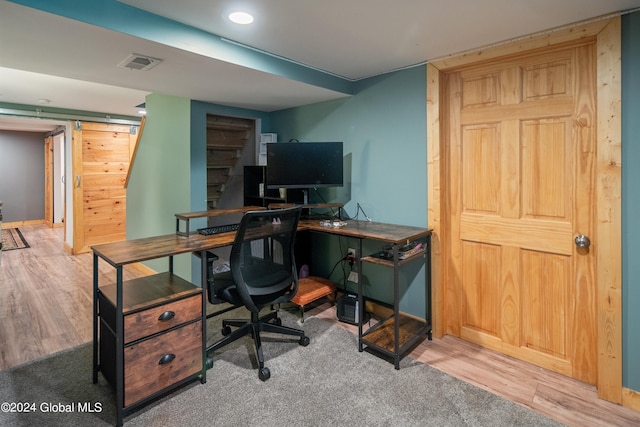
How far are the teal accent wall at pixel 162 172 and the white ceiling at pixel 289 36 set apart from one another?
589 millimetres

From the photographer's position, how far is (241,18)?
6.23ft

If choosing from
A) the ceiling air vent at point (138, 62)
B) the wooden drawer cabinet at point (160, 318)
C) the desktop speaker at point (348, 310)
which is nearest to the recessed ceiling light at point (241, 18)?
the ceiling air vent at point (138, 62)

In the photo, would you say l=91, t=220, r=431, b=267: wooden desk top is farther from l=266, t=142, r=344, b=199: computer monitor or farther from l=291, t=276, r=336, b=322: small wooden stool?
l=291, t=276, r=336, b=322: small wooden stool

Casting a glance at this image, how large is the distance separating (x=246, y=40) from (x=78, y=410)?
231cm

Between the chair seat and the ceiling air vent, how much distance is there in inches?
75.7

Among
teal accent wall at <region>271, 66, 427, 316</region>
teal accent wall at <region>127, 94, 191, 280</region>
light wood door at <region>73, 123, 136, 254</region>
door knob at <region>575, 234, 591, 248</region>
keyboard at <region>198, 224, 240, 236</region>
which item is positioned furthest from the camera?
light wood door at <region>73, 123, 136, 254</region>

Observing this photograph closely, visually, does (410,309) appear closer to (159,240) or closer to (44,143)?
(159,240)

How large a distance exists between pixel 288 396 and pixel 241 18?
2.11m

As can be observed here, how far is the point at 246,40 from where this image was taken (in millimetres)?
2209

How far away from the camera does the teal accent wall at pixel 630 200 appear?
5.99ft

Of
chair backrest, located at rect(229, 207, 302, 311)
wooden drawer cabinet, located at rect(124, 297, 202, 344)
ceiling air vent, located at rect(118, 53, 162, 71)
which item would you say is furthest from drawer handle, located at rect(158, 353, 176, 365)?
ceiling air vent, located at rect(118, 53, 162, 71)

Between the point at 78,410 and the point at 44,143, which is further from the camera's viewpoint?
the point at 44,143

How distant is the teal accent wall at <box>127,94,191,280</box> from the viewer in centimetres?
338

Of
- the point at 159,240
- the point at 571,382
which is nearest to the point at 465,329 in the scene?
the point at 571,382
